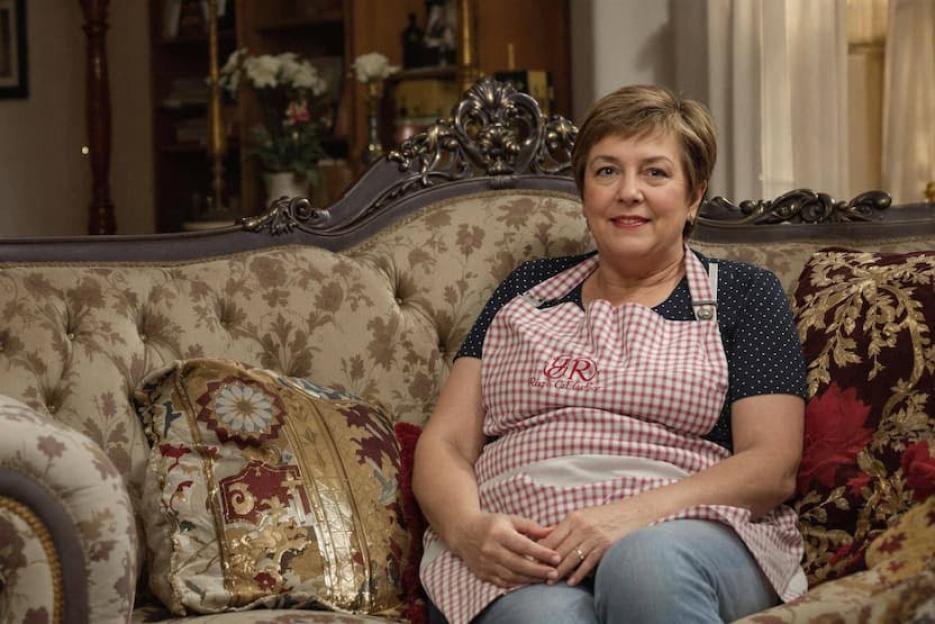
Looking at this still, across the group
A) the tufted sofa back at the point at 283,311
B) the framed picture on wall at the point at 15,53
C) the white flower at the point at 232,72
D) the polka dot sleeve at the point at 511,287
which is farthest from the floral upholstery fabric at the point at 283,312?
the framed picture on wall at the point at 15,53

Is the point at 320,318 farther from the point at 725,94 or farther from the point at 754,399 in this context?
the point at 725,94

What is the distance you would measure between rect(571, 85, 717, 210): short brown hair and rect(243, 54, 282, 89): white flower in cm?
248

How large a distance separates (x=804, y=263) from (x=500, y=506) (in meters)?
0.78

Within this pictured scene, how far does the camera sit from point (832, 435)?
1.96 meters

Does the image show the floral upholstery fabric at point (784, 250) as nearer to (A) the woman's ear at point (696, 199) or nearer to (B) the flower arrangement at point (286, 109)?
(A) the woman's ear at point (696, 199)

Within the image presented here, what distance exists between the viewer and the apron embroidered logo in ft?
6.33

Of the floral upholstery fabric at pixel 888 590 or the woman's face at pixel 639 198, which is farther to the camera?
the woman's face at pixel 639 198

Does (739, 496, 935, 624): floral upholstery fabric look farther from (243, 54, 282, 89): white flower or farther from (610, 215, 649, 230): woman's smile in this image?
(243, 54, 282, 89): white flower

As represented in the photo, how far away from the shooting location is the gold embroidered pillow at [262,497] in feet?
6.25

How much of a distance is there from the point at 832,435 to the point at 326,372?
807mm

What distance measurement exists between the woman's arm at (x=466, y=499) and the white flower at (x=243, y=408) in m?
0.24

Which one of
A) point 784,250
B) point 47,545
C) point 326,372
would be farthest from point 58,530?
point 784,250

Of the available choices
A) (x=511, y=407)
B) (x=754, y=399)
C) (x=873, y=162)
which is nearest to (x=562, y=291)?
Result: (x=511, y=407)

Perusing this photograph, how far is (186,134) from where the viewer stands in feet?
18.2
